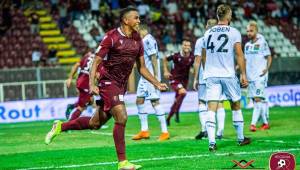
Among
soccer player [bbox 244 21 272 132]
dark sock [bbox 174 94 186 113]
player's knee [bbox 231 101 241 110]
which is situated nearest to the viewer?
player's knee [bbox 231 101 241 110]

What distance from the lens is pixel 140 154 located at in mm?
14336

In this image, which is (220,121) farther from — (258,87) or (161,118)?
(258,87)

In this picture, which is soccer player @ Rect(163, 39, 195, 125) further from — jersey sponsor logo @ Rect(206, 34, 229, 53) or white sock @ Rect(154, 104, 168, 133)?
jersey sponsor logo @ Rect(206, 34, 229, 53)

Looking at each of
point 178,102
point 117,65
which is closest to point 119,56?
point 117,65

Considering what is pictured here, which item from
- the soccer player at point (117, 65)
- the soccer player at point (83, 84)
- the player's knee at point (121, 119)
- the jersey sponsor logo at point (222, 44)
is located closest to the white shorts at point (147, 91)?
the soccer player at point (83, 84)

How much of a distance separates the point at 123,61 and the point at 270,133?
684 centimetres

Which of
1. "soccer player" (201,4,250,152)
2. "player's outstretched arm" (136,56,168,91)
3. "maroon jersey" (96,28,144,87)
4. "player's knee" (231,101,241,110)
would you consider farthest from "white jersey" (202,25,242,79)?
"maroon jersey" (96,28,144,87)

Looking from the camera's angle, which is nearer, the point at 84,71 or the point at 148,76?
the point at 148,76

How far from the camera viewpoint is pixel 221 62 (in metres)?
15.0

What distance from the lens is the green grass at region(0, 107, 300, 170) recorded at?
42.2 ft

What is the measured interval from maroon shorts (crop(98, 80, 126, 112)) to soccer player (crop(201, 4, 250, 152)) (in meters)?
2.70

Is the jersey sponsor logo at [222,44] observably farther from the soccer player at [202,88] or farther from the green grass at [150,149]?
the green grass at [150,149]

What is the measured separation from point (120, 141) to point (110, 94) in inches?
32.1

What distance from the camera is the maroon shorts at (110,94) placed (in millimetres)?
12484
